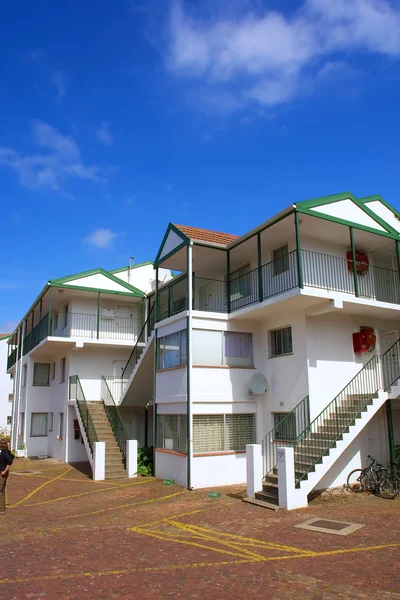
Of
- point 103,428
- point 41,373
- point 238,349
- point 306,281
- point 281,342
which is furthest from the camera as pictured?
point 41,373

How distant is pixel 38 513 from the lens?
12.2 meters

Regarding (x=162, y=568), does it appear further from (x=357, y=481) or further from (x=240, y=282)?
(x=240, y=282)

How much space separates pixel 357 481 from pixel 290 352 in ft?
14.3

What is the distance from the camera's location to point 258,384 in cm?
1616

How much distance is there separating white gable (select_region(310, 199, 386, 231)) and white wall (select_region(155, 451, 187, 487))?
8.94 meters

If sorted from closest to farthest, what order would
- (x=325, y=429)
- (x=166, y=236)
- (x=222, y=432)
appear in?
(x=325, y=429), (x=222, y=432), (x=166, y=236)

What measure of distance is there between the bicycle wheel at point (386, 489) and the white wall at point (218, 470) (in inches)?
169

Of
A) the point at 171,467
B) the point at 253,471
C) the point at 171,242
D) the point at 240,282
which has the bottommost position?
the point at 171,467

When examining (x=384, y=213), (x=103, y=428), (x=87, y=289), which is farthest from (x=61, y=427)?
(x=384, y=213)

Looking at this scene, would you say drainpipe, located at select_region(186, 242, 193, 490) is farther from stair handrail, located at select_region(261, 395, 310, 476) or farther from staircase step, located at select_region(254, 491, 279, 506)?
staircase step, located at select_region(254, 491, 279, 506)

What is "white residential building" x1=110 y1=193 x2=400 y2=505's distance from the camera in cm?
1470

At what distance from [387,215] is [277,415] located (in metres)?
8.25

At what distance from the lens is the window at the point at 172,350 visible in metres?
16.5

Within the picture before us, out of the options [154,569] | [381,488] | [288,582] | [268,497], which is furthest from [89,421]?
[288,582]
